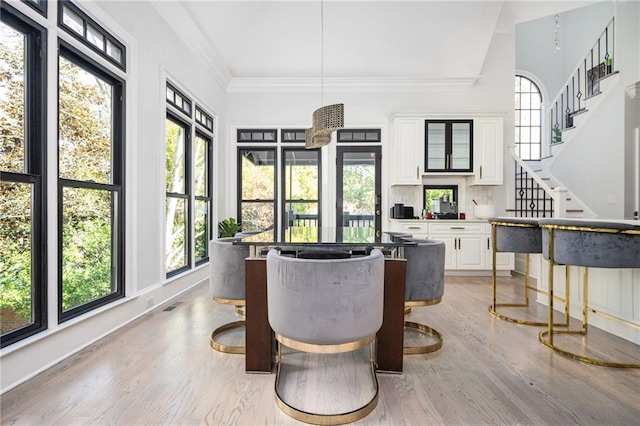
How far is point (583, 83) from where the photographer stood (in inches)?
241

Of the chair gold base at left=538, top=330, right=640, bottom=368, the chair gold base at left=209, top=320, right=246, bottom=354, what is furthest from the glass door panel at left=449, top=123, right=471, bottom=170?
the chair gold base at left=209, top=320, right=246, bottom=354

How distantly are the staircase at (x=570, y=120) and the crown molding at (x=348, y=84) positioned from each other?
5.37 feet

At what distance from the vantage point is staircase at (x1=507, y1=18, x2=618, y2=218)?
207 inches

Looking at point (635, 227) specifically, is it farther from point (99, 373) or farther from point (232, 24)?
point (232, 24)

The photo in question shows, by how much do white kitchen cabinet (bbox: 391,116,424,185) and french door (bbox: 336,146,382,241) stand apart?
52 centimetres

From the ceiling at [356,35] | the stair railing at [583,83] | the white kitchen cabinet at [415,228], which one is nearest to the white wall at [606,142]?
the stair railing at [583,83]

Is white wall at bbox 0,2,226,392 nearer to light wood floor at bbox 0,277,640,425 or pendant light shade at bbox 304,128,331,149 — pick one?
light wood floor at bbox 0,277,640,425

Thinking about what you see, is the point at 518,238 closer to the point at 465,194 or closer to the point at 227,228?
the point at 465,194

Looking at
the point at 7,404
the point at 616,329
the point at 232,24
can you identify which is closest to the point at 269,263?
the point at 7,404

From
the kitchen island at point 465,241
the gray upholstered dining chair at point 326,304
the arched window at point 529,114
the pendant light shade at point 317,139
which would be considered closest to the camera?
the gray upholstered dining chair at point 326,304

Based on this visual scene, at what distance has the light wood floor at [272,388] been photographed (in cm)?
159

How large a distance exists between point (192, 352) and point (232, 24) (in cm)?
417

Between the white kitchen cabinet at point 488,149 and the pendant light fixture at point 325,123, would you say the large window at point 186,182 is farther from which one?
the white kitchen cabinet at point 488,149

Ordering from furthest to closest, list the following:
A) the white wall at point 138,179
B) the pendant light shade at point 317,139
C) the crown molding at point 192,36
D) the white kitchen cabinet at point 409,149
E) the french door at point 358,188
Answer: the french door at point 358,188 → the white kitchen cabinet at point 409,149 → the crown molding at point 192,36 → the pendant light shade at point 317,139 → the white wall at point 138,179
